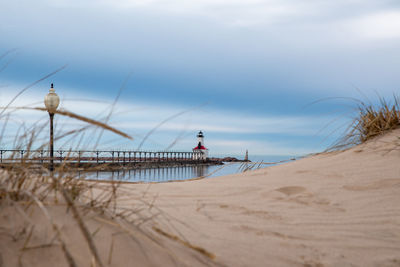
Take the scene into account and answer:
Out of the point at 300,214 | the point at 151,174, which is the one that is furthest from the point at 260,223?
the point at 151,174

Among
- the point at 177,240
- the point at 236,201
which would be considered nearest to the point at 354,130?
the point at 236,201

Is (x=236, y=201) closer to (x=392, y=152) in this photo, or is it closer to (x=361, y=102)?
(x=392, y=152)

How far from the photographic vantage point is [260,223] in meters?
2.55

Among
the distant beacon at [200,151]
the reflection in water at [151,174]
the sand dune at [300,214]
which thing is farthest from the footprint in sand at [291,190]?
the distant beacon at [200,151]

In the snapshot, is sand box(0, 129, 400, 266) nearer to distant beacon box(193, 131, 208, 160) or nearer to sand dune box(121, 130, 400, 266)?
sand dune box(121, 130, 400, 266)

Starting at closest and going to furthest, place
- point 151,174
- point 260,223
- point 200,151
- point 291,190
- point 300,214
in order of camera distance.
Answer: point 260,223, point 300,214, point 291,190, point 151,174, point 200,151

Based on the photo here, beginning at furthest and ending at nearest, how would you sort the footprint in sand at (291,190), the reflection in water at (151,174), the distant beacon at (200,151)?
the distant beacon at (200,151) → the footprint in sand at (291,190) → the reflection in water at (151,174)

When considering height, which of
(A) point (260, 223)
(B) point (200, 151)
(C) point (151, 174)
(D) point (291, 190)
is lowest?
(C) point (151, 174)

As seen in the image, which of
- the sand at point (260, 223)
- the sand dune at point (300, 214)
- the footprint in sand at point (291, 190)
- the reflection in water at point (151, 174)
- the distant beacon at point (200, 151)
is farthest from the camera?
the distant beacon at point (200, 151)

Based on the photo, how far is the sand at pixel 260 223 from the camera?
1596 millimetres

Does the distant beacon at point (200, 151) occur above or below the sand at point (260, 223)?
above

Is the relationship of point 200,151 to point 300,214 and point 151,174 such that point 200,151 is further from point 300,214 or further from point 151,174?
point 300,214

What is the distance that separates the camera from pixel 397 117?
5.32 meters

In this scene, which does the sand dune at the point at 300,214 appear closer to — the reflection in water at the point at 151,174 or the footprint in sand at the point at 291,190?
the footprint in sand at the point at 291,190
